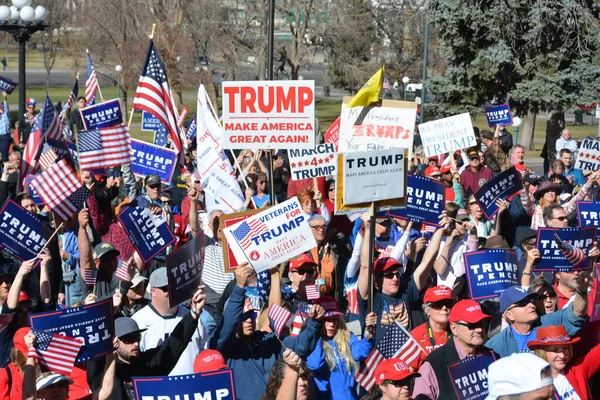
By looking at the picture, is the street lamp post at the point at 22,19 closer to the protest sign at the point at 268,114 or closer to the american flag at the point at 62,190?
the american flag at the point at 62,190

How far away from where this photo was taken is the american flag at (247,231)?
28.9ft

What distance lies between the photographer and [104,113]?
52.5 ft

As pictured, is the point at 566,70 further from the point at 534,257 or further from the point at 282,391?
the point at 282,391

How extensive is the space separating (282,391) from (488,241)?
4.29 meters

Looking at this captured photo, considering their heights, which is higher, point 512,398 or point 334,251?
point 512,398

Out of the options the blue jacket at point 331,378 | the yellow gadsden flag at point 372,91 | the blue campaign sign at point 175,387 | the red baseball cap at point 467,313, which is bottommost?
the blue jacket at point 331,378

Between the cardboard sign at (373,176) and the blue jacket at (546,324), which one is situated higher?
the cardboard sign at (373,176)

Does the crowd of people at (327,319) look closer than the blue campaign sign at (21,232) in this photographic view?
Yes

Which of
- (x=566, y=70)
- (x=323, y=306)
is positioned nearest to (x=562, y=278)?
(x=323, y=306)

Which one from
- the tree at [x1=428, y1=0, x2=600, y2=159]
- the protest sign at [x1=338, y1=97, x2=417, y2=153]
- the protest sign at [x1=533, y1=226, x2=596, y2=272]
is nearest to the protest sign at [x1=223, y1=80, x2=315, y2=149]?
the protest sign at [x1=338, y1=97, x2=417, y2=153]

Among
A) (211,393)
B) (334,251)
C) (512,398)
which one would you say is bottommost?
(334,251)

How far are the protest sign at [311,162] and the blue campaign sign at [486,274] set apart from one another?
17.0 ft

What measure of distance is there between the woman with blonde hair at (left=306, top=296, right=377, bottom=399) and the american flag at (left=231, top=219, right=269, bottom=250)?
132 centimetres

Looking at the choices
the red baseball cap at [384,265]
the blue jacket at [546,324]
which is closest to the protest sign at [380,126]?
the red baseball cap at [384,265]
